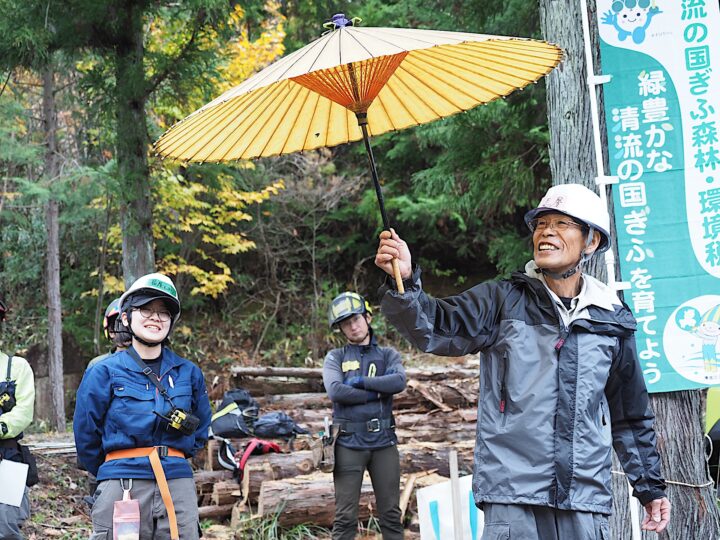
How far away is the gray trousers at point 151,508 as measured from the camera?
12.3 feet

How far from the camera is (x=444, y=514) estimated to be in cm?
506

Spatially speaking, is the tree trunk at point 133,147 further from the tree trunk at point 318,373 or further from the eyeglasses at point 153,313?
the eyeglasses at point 153,313

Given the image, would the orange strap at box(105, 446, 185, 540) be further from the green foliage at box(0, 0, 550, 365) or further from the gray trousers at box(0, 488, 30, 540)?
the green foliage at box(0, 0, 550, 365)

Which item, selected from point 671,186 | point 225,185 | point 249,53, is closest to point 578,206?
point 671,186

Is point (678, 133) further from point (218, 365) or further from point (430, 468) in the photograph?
point (218, 365)

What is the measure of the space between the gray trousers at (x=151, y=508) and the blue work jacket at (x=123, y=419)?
53 mm

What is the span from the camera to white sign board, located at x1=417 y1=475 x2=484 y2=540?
505 centimetres

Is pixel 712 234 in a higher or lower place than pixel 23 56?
lower

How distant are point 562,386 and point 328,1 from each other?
24.3 feet

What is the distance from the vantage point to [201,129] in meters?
2.98

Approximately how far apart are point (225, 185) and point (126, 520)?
29.4ft

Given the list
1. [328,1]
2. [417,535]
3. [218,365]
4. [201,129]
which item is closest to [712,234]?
[201,129]

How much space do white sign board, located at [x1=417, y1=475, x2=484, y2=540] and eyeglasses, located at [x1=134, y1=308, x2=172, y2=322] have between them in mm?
2242

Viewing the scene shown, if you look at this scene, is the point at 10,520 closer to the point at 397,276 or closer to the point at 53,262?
the point at 397,276
